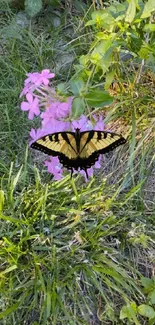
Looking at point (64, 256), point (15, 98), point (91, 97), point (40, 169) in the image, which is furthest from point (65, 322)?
point (15, 98)

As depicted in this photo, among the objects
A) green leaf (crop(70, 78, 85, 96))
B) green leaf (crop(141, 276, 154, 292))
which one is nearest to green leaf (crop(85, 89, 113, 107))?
green leaf (crop(70, 78, 85, 96))

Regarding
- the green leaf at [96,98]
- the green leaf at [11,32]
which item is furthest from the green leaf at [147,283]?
the green leaf at [11,32]

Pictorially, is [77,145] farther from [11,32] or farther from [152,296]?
[11,32]

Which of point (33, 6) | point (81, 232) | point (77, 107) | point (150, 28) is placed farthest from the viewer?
point (33, 6)

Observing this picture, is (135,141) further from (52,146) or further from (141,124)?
(52,146)

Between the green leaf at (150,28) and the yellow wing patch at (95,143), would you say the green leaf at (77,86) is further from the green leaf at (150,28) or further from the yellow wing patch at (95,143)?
the green leaf at (150,28)

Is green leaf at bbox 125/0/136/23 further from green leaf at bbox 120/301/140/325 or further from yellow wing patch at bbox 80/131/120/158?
green leaf at bbox 120/301/140/325

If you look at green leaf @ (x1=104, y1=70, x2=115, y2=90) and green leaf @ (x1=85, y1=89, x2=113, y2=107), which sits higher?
green leaf @ (x1=104, y1=70, x2=115, y2=90)

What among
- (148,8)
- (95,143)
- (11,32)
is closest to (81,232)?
(95,143)
